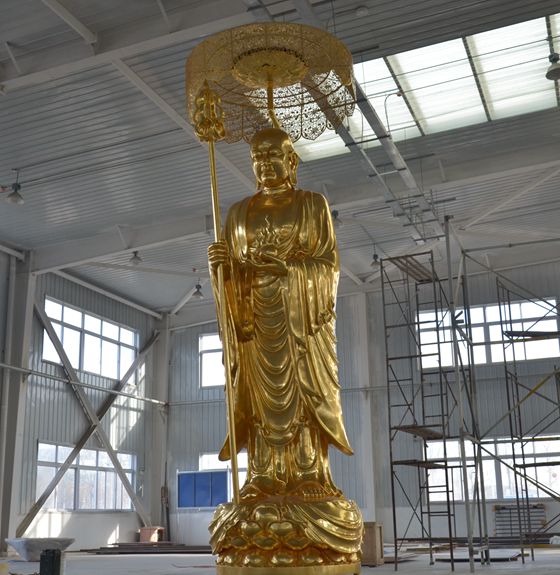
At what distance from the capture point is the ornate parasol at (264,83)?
20.1 ft

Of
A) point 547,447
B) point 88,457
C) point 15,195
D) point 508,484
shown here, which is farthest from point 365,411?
point 15,195

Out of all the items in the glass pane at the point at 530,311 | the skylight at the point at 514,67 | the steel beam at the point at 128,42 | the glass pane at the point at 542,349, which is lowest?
the glass pane at the point at 542,349

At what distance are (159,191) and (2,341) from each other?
17.0 ft

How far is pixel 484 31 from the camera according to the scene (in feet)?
35.2

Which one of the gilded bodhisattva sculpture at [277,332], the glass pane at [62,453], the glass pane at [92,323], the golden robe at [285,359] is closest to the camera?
the gilded bodhisattva sculpture at [277,332]

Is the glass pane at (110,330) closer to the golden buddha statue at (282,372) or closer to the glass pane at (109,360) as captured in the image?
the glass pane at (109,360)

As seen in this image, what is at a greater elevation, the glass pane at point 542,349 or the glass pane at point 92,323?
the glass pane at point 92,323

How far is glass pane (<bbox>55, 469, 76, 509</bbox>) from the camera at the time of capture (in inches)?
739

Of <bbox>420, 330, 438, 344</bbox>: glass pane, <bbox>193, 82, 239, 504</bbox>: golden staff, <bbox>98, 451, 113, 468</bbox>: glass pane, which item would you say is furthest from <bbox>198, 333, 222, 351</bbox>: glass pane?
<bbox>193, 82, 239, 504</bbox>: golden staff

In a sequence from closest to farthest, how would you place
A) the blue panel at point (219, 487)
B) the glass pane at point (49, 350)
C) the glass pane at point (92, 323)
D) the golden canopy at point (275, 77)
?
the golden canopy at point (275, 77) < the glass pane at point (49, 350) < the glass pane at point (92, 323) < the blue panel at point (219, 487)

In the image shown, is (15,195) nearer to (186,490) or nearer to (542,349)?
(186,490)

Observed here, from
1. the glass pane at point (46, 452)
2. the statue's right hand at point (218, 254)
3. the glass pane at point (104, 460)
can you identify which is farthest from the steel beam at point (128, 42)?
the glass pane at point (104, 460)

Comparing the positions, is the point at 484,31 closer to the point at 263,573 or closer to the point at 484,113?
the point at 484,113

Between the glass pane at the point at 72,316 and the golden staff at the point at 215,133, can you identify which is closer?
the golden staff at the point at 215,133
